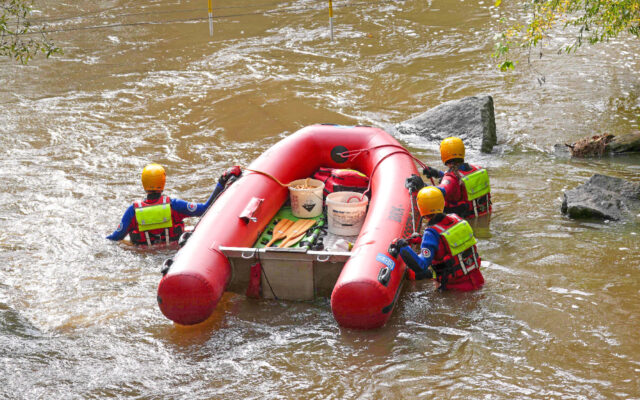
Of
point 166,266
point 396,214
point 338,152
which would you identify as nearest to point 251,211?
point 166,266

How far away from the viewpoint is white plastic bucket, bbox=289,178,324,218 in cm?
580

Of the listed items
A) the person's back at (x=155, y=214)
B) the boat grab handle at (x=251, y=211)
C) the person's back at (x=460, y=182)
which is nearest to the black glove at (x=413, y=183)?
the person's back at (x=460, y=182)

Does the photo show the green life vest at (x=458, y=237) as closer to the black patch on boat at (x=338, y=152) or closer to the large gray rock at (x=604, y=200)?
the large gray rock at (x=604, y=200)

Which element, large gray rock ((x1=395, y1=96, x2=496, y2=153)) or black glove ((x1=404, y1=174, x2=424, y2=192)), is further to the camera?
large gray rock ((x1=395, y1=96, x2=496, y2=153))

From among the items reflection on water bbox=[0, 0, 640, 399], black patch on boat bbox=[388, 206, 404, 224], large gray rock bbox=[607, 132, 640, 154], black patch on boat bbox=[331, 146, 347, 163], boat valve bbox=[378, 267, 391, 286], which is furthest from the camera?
large gray rock bbox=[607, 132, 640, 154]

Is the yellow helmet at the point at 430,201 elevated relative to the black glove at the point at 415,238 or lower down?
elevated

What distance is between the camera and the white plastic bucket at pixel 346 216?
542cm

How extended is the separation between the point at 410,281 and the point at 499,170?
295 centimetres

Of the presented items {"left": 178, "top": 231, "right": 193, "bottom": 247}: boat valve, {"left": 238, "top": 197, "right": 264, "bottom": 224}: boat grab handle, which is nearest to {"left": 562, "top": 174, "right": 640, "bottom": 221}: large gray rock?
{"left": 238, "top": 197, "right": 264, "bottom": 224}: boat grab handle

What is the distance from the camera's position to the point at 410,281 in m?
5.13

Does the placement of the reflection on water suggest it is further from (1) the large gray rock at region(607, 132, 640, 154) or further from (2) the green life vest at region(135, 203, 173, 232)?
(2) the green life vest at region(135, 203, 173, 232)

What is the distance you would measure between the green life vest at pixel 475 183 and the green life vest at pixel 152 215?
248 cm

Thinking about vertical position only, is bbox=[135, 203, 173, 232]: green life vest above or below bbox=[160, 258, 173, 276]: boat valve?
above

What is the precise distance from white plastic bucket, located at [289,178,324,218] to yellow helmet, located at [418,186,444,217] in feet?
4.57
